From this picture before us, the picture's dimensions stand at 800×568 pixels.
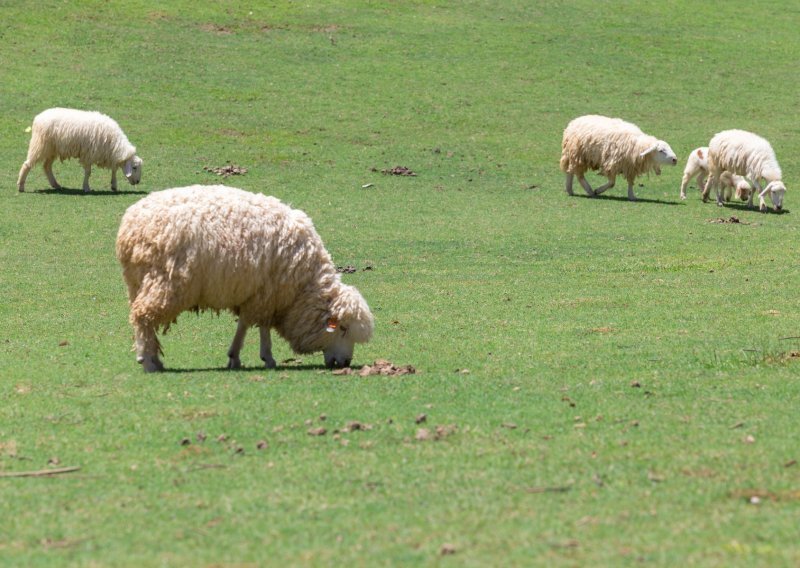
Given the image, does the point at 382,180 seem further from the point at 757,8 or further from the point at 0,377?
the point at 757,8

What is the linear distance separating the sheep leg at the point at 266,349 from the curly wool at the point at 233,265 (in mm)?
79

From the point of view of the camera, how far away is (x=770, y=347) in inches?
440

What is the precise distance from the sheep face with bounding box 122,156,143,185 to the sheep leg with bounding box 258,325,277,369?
570 inches

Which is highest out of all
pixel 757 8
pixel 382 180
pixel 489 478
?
pixel 757 8

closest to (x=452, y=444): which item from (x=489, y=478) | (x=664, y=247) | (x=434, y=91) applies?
(x=489, y=478)

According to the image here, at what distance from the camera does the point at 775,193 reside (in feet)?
80.1

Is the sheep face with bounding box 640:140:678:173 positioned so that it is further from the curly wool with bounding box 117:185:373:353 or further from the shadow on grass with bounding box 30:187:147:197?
the curly wool with bounding box 117:185:373:353

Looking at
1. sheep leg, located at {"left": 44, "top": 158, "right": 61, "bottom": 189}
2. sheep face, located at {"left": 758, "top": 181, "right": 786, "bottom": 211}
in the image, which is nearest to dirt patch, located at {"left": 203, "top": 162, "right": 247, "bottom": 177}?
sheep leg, located at {"left": 44, "top": 158, "right": 61, "bottom": 189}

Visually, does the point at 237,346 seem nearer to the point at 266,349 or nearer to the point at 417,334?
the point at 266,349

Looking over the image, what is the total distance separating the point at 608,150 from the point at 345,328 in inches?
648

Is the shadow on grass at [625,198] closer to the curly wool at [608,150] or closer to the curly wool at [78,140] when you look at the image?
the curly wool at [608,150]

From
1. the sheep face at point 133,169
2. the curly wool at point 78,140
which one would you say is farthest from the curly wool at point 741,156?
the curly wool at point 78,140

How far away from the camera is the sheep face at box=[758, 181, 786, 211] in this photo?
2431 centimetres

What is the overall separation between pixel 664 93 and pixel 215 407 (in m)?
29.1
